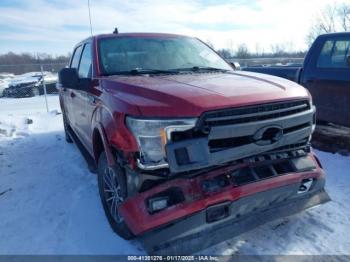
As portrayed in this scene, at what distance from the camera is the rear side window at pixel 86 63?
157 inches

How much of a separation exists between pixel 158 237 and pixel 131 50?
224cm

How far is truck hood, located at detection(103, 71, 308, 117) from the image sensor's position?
2.37 m

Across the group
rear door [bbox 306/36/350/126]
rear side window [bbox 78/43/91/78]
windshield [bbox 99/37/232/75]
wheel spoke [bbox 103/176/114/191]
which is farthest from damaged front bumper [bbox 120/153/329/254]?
rear door [bbox 306/36/350/126]

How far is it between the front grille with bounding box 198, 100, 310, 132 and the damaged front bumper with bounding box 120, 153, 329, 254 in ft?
1.16

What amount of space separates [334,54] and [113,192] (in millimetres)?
4265

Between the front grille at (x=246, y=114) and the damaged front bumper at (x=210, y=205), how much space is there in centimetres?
35

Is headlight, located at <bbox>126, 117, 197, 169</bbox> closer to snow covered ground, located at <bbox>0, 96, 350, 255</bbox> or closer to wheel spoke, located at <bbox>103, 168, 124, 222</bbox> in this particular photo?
wheel spoke, located at <bbox>103, 168, 124, 222</bbox>

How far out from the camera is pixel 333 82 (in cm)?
516

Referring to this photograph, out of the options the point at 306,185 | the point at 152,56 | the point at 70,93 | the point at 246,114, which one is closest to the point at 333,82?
the point at 306,185

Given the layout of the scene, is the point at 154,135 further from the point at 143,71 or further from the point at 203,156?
the point at 143,71

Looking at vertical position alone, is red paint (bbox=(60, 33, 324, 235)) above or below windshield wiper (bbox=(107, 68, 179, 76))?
below

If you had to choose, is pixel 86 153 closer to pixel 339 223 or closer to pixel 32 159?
pixel 32 159

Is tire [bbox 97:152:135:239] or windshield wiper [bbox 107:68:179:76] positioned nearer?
tire [bbox 97:152:135:239]

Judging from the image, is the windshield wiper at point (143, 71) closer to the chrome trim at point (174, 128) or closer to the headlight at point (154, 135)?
the headlight at point (154, 135)
